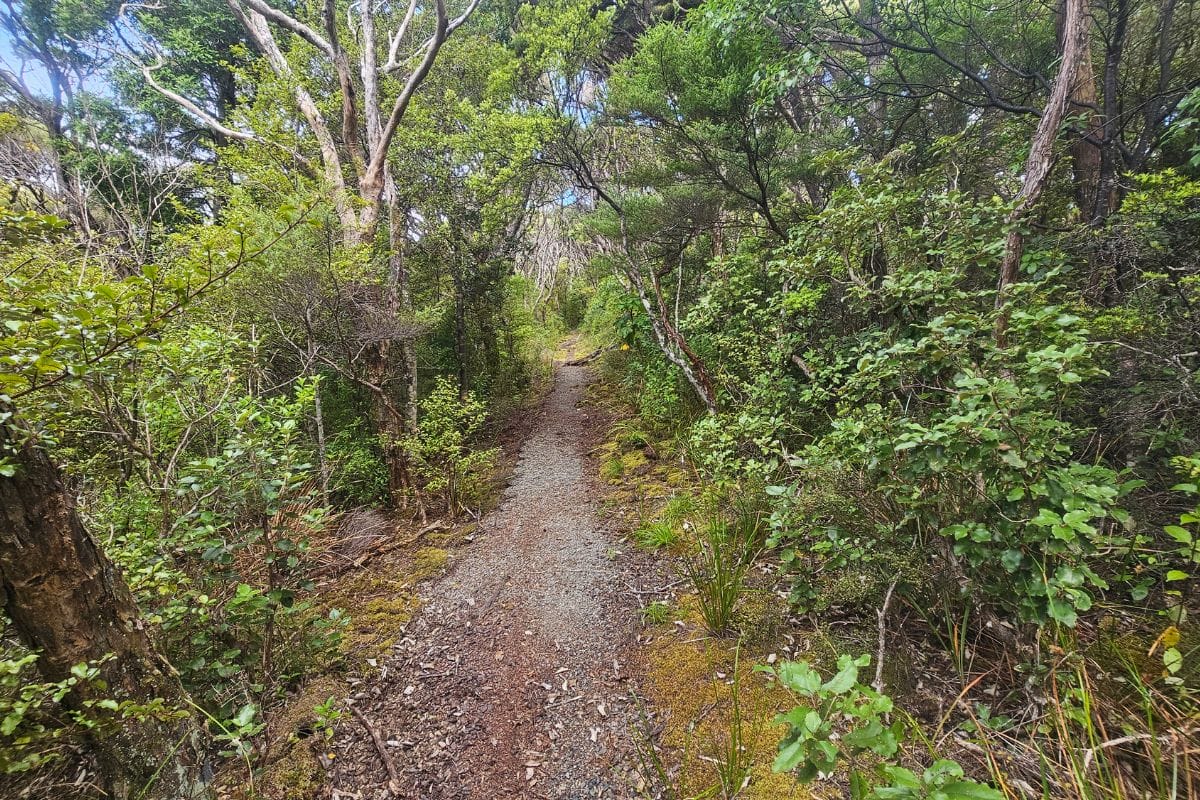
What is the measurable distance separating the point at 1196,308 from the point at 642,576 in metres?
3.90

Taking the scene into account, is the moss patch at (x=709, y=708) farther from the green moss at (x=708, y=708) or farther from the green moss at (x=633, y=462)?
the green moss at (x=633, y=462)

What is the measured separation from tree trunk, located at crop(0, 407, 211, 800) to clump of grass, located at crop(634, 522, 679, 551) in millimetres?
3342

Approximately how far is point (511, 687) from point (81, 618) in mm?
2317

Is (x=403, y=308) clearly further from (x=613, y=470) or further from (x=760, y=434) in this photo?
(x=760, y=434)

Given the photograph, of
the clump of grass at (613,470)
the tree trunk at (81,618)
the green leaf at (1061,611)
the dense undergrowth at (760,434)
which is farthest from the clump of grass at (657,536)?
the tree trunk at (81,618)

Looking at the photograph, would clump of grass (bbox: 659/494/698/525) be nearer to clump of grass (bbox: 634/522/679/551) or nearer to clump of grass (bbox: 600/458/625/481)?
clump of grass (bbox: 634/522/679/551)

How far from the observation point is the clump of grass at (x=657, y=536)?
4180 mm

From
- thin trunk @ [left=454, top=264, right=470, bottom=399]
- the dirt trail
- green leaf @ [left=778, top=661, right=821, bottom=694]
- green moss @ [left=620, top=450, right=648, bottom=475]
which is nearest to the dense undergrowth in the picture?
green leaf @ [left=778, top=661, right=821, bottom=694]

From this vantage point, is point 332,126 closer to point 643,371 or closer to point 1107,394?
point 643,371

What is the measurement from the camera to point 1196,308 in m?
2.25

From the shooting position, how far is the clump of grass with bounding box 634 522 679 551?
4180mm

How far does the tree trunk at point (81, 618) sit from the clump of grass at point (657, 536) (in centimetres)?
334

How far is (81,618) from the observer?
1515mm

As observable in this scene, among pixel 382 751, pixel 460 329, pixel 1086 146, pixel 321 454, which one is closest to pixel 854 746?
pixel 382 751
